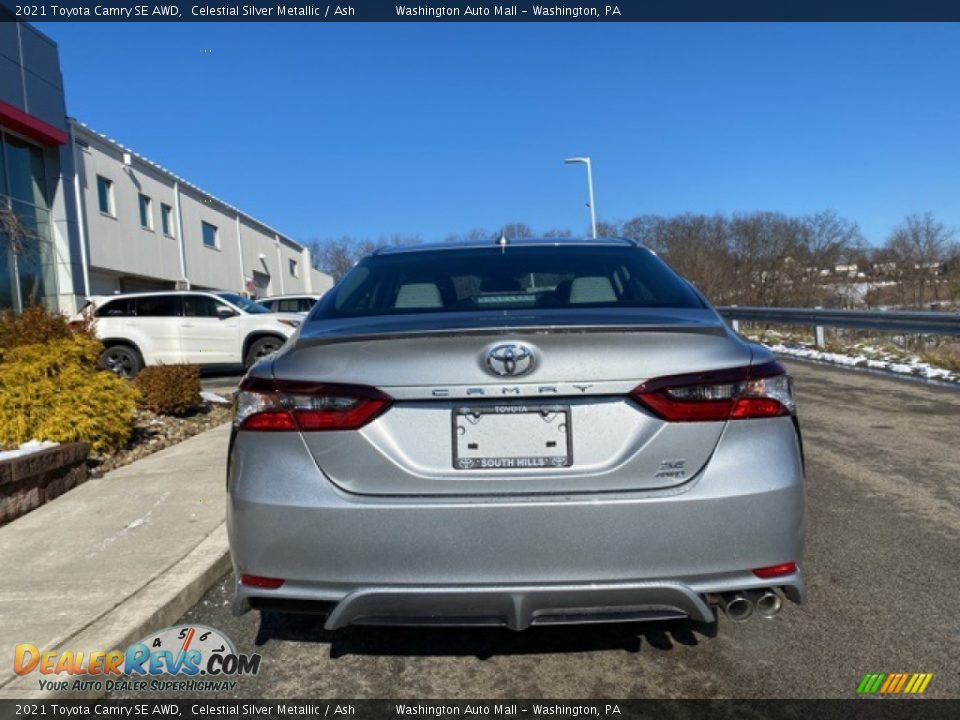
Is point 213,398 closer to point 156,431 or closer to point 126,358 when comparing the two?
point 156,431

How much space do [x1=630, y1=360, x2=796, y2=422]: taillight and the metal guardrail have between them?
23.8 feet

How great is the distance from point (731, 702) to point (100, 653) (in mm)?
2269

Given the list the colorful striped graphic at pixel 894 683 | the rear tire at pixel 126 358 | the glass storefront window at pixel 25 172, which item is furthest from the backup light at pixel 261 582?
the glass storefront window at pixel 25 172

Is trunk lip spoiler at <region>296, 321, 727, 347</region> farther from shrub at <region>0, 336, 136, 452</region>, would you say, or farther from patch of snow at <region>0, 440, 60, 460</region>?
A: shrub at <region>0, 336, 136, 452</region>

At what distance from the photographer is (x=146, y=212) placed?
24.7 meters

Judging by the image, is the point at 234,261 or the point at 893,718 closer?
the point at 893,718

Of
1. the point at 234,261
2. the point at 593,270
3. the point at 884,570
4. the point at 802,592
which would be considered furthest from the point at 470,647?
the point at 234,261

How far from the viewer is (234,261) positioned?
33.8 meters

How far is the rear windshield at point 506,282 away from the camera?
2.99 metres

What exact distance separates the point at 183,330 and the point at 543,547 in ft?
40.4

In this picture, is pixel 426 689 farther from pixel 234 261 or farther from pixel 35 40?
pixel 234 261

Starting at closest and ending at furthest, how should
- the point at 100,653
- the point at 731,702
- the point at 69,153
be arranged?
the point at 731,702 < the point at 100,653 < the point at 69,153

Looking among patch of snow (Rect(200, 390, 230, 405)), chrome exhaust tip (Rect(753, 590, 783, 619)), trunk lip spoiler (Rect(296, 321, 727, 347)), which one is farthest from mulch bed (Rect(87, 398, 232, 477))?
chrome exhaust tip (Rect(753, 590, 783, 619))

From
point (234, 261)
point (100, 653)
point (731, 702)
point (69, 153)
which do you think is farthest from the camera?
point (234, 261)
